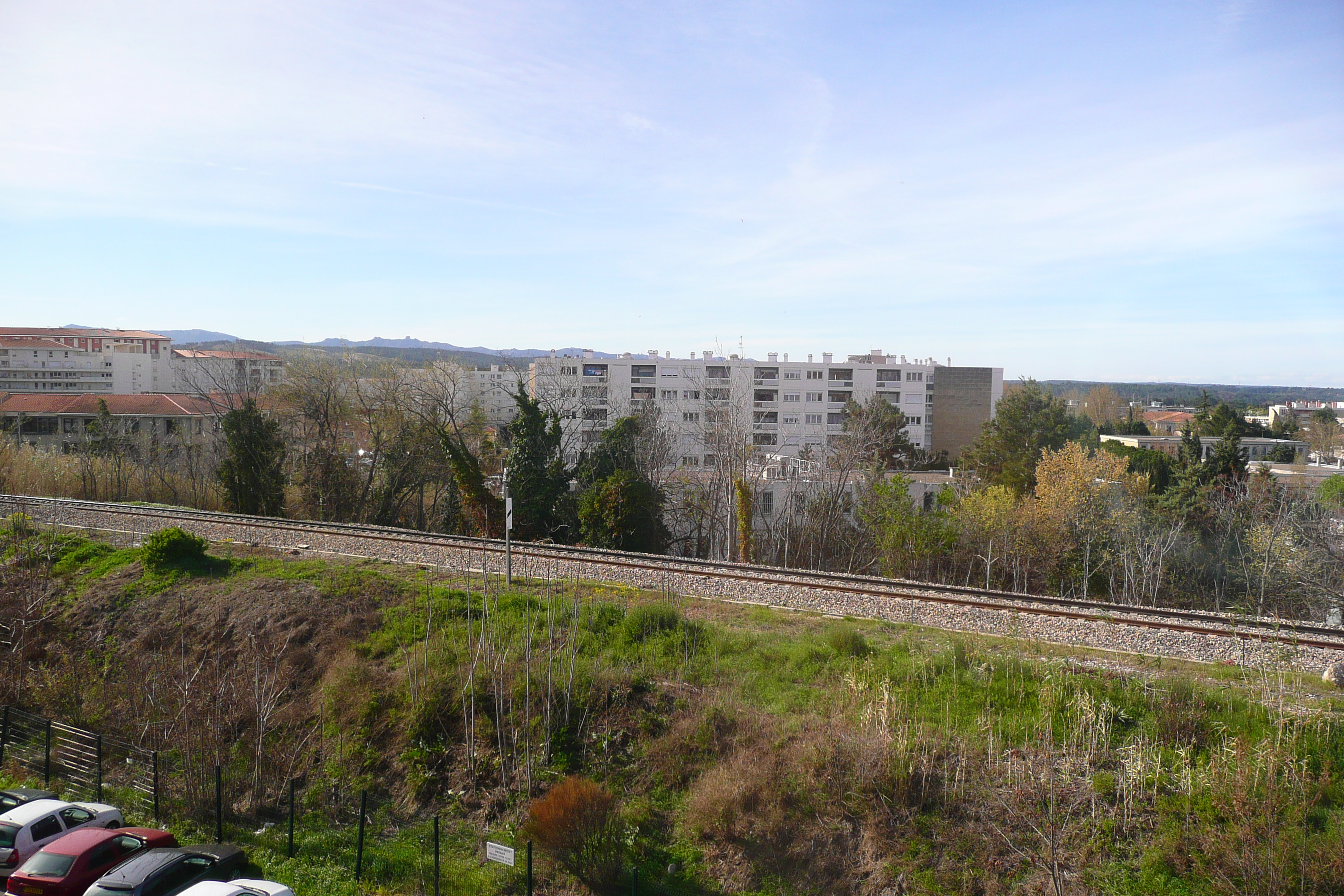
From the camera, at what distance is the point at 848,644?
13.0 m

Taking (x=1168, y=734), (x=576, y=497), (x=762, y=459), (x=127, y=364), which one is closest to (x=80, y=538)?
(x=576, y=497)

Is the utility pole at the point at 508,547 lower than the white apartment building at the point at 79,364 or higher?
lower

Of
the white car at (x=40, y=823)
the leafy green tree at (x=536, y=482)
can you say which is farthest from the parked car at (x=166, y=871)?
the leafy green tree at (x=536, y=482)

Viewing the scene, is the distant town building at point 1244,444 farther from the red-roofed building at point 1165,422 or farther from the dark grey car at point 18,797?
the dark grey car at point 18,797

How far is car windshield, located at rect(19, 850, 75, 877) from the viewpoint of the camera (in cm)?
889

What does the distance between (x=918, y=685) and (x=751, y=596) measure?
535 centimetres

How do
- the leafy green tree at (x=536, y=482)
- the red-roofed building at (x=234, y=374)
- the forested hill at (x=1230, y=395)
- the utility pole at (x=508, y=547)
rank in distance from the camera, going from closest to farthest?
1. the utility pole at (x=508, y=547)
2. the leafy green tree at (x=536, y=482)
3. the red-roofed building at (x=234, y=374)
4. the forested hill at (x=1230, y=395)

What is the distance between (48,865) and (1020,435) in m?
39.9

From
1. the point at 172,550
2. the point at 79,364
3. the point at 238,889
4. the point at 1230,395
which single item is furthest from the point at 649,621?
the point at 1230,395

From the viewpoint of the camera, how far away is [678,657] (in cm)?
1332

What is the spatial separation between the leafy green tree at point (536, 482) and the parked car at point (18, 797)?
1716 cm

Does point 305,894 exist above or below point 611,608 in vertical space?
below

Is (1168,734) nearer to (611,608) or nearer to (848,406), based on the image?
(611,608)

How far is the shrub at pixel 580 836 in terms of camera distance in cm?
Result: 930
